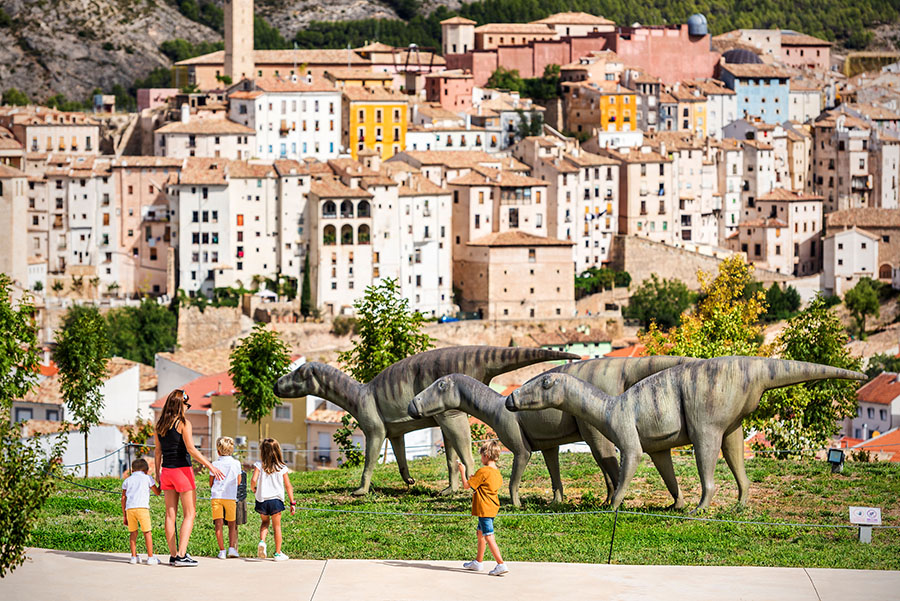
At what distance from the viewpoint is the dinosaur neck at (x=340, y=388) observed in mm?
25156

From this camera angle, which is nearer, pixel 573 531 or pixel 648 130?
pixel 573 531

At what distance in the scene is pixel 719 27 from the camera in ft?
471

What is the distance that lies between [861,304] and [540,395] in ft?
250

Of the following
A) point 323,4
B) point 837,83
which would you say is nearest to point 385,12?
point 323,4

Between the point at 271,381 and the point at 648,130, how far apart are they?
68949mm

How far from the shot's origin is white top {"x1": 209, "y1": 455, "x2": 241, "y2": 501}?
19.2 metres

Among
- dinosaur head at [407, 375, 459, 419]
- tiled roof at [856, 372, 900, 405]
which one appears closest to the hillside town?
tiled roof at [856, 372, 900, 405]

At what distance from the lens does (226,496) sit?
19203 mm

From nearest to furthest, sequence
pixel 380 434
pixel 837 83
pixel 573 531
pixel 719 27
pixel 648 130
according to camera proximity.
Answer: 1. pixel 573 531
2. pixel 380 434
3. pixel 648 130
4. pixel 837 83
5. pixel 719 27

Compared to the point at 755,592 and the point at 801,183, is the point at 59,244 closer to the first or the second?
the point at 801,183

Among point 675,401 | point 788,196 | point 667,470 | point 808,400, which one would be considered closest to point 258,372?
point 808,400

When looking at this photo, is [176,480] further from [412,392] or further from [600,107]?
[600,107]

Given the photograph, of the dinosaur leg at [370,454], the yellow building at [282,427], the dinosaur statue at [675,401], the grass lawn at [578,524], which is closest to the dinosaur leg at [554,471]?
the grass lawn at [578,524]

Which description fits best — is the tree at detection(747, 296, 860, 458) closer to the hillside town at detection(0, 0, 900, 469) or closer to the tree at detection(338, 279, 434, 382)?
the tree at detection(338, 279, 434, 382)
